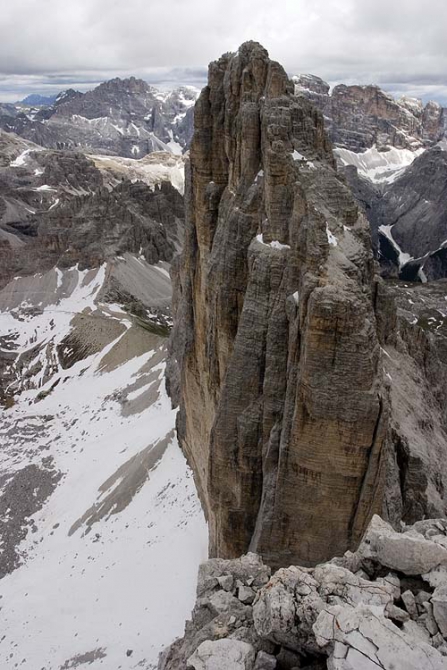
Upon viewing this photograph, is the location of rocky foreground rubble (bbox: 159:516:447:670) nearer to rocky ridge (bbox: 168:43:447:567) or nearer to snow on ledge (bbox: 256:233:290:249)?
rocky ridge (bbox: 168:43:447:567)

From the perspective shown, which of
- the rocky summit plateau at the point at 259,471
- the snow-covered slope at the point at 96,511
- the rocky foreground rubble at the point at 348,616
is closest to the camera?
the rocky foreground rubble at the point at 348,616

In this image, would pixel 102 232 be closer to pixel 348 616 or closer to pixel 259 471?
pixel 259 471

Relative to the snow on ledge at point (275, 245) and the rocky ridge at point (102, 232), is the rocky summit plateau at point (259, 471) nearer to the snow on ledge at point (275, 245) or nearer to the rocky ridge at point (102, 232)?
the snow on ledge at point (275, 245)

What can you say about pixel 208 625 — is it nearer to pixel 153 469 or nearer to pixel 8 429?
pixel 153 469

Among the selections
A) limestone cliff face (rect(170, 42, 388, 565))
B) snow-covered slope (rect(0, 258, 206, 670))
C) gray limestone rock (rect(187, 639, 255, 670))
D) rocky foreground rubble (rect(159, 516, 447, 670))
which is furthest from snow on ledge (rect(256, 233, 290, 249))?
snow-covered slope (rect(0, 258, 206, 670))

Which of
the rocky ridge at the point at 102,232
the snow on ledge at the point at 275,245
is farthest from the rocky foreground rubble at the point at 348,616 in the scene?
the rocky ridge at the point at 102,232

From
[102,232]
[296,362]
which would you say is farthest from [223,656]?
[102,232]
